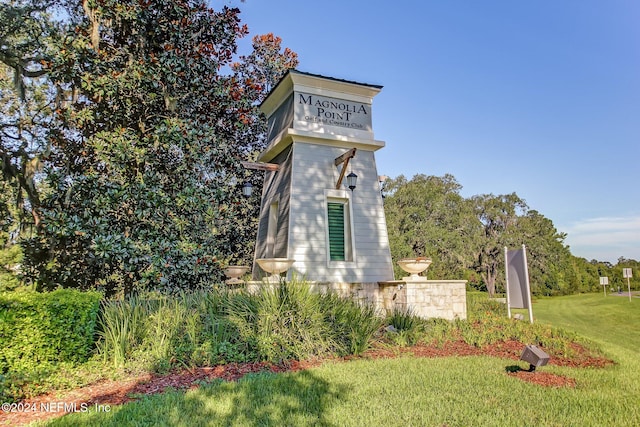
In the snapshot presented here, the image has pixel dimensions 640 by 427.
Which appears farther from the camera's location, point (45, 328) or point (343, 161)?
point (343, 161)

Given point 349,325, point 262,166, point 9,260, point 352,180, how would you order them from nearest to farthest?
point 349,325 < point 352,180 < point 262,166 < point 9,260

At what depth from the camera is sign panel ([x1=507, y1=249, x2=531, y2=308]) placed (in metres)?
7.98

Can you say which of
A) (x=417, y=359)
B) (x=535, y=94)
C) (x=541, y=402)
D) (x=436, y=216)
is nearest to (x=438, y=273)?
(x=436, y=216)

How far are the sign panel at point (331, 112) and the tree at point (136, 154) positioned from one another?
152 centimetres

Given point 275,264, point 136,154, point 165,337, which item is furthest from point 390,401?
point 136,154

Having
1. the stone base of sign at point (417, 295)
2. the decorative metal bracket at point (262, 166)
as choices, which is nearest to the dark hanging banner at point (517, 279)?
the stone base of sign at point (417, 295)

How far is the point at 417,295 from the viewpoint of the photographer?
310 inches

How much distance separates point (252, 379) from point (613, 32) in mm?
9959

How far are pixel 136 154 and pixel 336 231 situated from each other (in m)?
4.65

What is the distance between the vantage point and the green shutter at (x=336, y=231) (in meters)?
8.84

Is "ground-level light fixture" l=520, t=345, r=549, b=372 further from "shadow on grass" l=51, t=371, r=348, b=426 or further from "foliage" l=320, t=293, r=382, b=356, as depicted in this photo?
"shadow on grass" l=51, t=371, r=348, b=426

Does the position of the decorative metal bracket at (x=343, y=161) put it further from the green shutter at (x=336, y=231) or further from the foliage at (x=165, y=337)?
the foliage at (x=165, y=337)

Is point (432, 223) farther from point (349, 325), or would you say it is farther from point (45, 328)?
point (45, 328)

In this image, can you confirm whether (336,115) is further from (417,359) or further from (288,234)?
(417,359)
